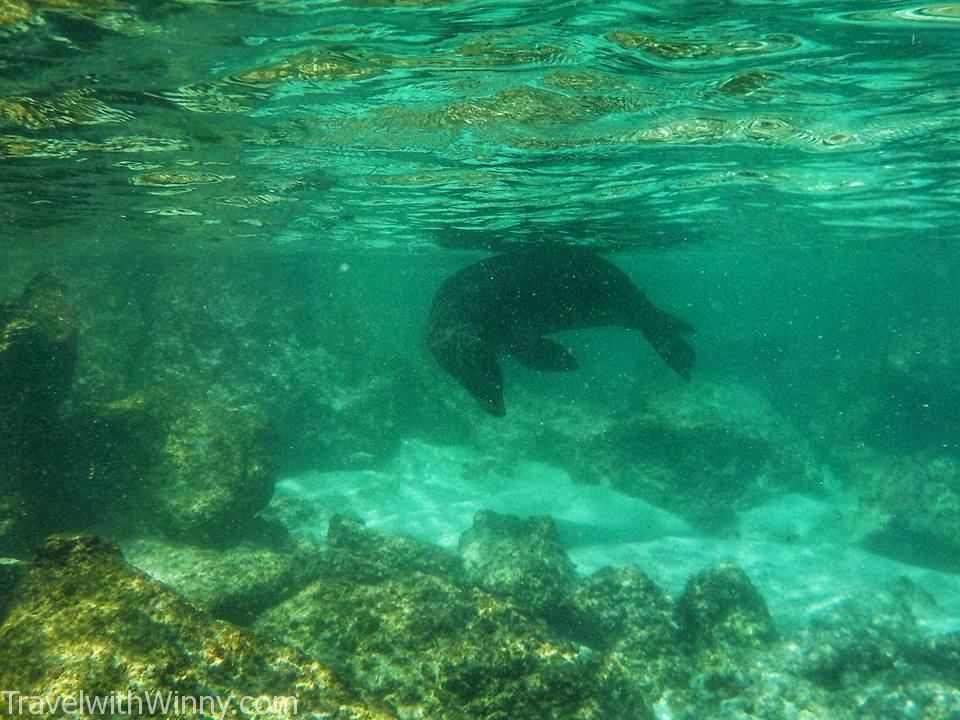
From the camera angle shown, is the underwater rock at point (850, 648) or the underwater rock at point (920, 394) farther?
the underwater rock at point (920, 394)

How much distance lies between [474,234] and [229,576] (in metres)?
16.6

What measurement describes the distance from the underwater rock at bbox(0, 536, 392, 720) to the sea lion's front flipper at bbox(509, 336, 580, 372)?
555cm

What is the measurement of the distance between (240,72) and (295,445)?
15.3 meters

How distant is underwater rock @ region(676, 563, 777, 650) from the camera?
9953mm

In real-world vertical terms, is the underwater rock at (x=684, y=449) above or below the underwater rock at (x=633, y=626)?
below

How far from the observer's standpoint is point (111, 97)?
8484 millimetres

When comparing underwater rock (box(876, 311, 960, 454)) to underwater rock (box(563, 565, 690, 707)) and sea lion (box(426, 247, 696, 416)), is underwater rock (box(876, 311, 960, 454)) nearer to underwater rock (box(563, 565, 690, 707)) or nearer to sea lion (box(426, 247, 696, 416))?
sea lion (box(426, 247, 696, 416))

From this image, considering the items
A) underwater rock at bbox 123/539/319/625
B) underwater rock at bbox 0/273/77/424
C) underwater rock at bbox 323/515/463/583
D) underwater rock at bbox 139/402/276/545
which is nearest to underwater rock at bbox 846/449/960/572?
underwater rock at bbox 323/515/463/583

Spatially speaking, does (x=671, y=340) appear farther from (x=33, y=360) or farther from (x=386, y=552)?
(x=33, y=360)

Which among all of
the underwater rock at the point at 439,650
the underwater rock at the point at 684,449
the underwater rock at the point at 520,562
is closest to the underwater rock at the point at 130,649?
the underwater rock at the point at 439,650

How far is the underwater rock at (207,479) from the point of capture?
11312 millimetres

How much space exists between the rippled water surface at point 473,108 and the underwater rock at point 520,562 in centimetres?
815

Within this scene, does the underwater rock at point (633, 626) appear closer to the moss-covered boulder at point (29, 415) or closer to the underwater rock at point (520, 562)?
the underwater rock at point (520, 562)

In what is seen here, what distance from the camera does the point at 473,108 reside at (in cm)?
946
